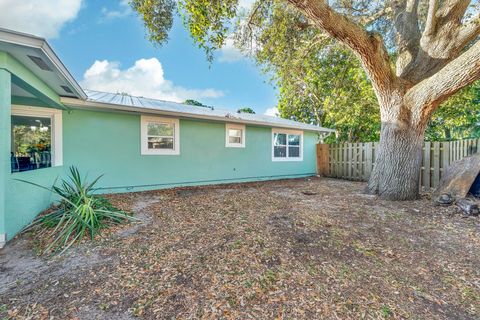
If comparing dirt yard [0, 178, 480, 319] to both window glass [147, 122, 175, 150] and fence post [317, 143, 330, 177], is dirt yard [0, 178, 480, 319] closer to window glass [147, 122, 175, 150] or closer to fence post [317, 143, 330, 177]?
window glass [147, 122, 175, 150]

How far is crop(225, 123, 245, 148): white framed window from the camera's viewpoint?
331 inches

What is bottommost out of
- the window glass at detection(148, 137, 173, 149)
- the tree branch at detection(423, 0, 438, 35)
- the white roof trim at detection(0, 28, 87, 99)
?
the window glass at detection(148, 137, 173, 149)

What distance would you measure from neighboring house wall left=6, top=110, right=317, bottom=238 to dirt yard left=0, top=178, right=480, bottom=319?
1144 mm

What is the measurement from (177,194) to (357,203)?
4.77m

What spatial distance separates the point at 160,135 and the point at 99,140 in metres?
1.66

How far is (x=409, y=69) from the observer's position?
5.80 m

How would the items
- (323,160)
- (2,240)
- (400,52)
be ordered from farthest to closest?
(323,160) < (400,52) < (2,240)

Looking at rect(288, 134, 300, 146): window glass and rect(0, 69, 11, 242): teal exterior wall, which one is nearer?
rect(0, 69, 11, 242): teal exterior wall

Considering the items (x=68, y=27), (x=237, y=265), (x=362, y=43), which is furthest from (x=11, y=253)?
(x=68, y=27)

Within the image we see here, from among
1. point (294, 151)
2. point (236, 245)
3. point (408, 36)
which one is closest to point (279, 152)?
point (294, 151)

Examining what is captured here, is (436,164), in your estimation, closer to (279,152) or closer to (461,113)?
(279,152)

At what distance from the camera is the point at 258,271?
2.42 m

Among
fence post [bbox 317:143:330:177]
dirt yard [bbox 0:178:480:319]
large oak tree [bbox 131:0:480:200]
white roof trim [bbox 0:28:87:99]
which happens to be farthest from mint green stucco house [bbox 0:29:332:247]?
large oak tree [bbox 131:0:480:200]

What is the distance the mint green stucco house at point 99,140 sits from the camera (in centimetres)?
315
